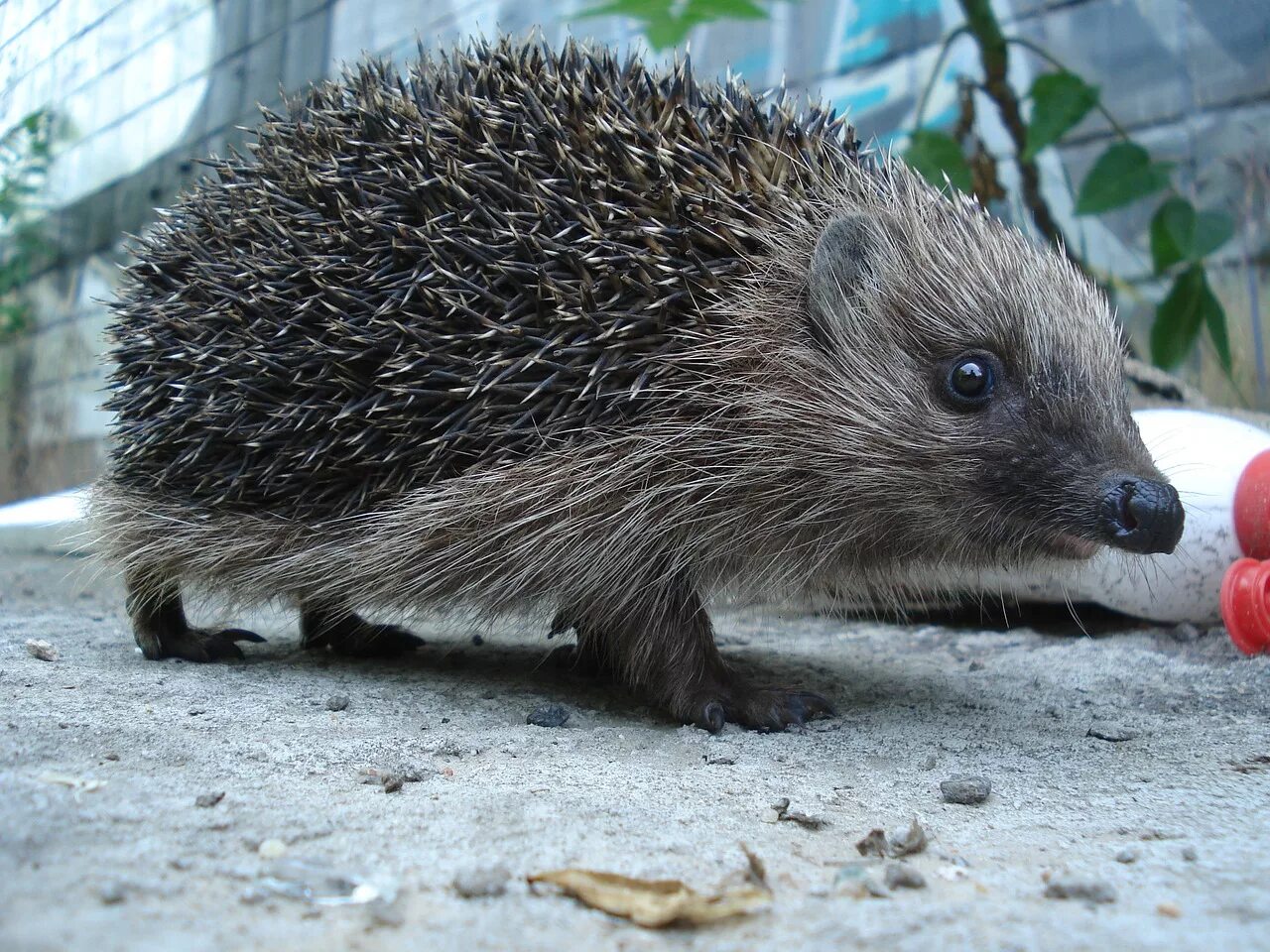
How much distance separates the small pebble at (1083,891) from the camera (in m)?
2.10

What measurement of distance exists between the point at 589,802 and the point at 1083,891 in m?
1.18

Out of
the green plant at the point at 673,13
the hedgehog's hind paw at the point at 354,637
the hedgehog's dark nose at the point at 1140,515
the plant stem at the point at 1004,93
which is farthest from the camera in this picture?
the plant stem at the point at 1004,93

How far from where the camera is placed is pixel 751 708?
379 cm

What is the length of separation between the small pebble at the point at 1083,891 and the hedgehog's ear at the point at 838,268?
216cm

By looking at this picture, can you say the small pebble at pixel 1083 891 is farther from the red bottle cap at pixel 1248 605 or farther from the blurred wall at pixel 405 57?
the blurred wall at pixel 405 57

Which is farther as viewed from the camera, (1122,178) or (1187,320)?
(1187,320)

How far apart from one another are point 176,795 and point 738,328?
2.28 meters

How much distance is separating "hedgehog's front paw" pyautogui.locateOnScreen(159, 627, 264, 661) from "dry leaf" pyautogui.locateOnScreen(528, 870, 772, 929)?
2.96 metres

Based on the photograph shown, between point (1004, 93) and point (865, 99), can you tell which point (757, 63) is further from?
point (1004, 93)

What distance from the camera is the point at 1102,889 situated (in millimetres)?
2107

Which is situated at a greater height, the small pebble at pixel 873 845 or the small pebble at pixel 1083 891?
the small pebble at pixel 1083 891

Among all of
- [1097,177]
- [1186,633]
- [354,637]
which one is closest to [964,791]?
[1186,633]

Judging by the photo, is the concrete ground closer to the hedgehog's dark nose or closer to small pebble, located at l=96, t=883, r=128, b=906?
small pebble, located at l=96, t=883, r=128, b=906

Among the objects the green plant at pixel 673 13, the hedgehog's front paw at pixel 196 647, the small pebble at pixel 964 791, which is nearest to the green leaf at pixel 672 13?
the green plant at pixel 673 13
